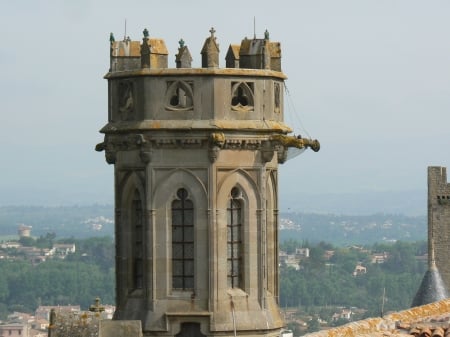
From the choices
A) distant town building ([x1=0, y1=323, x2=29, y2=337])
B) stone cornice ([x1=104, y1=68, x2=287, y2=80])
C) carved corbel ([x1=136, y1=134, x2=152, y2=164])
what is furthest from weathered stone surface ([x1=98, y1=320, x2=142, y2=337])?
distant town building ([x1=0, y1=323, x2=29, y2=337])

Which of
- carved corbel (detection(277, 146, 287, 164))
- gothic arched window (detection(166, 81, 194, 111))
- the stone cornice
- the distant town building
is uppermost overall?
the distant town building

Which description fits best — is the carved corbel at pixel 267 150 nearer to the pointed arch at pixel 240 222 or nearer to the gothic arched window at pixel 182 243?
the pointed arch at pixel 240 222

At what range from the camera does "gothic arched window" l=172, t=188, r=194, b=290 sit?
1024 inches

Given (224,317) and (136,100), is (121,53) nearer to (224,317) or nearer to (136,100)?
(136,100)

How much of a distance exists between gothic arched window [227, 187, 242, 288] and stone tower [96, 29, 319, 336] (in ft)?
0.04

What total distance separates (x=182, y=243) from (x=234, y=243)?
0.67 m

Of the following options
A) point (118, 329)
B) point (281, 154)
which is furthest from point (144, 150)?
point (118, 329)

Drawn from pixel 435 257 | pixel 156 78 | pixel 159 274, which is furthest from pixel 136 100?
pixel 435 257

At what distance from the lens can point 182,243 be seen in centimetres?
2602

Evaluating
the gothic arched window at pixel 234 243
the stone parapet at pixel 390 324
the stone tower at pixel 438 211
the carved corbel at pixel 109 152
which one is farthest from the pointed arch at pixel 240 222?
the stone tower at pixel 438 211

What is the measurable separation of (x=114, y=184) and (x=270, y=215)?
1892 millimetres

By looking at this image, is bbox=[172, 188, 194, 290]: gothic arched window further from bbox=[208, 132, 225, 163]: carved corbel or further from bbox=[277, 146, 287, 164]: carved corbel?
bbox=[277, 146, 287, 164]: carved corbel

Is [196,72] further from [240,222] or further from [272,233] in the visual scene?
[272,233]

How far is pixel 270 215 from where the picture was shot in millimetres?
26734
